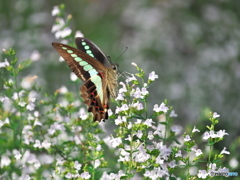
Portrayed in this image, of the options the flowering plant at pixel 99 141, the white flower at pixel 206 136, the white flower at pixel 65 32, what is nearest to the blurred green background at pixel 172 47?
the white flower at pixel 65 32

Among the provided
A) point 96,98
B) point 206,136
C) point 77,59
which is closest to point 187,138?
point 206,136

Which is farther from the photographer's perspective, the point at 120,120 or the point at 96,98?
the point at 96,98

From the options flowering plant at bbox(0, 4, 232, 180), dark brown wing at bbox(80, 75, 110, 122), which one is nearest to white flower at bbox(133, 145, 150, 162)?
flowering plant at bbox(0, 4, 232, 180)

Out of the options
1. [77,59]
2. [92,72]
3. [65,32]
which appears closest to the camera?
[77,59]

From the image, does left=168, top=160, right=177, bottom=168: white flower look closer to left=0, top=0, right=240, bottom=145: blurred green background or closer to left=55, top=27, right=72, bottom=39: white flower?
left=55, top=27, right=72, bottom=39: white flower

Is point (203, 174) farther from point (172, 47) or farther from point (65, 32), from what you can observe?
point (172, 47)

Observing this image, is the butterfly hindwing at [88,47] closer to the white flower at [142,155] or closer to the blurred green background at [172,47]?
the white flower at [142,155]

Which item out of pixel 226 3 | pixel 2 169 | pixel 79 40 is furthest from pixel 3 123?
pixel 226 3
